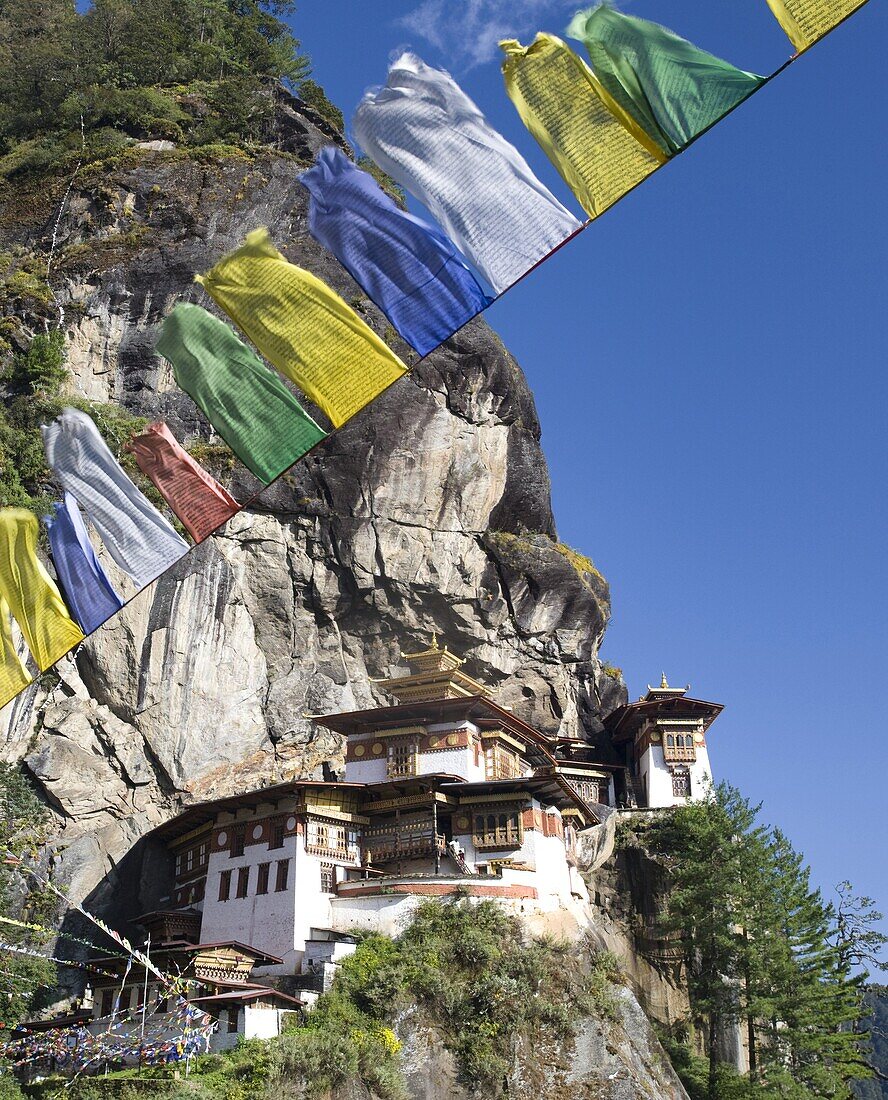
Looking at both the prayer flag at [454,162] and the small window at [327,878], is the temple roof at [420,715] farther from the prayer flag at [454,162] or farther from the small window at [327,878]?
the prayer flag at [454,162]

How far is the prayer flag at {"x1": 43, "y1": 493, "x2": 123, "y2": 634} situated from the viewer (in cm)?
1722

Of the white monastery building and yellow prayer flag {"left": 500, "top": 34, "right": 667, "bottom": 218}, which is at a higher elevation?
yellow prayer flag {"left": 500, "top": 34, "right": 667, "bottom": 218}

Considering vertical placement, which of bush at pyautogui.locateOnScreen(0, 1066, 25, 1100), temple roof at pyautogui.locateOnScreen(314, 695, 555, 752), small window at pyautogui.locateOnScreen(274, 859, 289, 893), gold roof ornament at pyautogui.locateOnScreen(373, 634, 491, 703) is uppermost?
gold roof ornament at pyautogui.locateOnScreen(373, 634, 491, 703)

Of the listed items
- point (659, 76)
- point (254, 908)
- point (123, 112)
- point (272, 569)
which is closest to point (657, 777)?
point (272, 569)

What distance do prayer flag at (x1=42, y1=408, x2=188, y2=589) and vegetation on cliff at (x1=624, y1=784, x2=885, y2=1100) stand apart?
995 inches

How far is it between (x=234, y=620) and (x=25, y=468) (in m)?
9.91

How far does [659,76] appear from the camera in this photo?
14.2 meters

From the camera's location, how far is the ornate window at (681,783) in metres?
51.9

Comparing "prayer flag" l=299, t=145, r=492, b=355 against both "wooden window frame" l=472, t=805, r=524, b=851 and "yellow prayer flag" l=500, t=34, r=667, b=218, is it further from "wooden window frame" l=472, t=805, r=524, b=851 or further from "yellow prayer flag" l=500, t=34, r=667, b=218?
"wooden window frame" l=472, t=805, r=524, b=851

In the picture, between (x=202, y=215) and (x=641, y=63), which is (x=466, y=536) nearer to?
(x=202, y=215)

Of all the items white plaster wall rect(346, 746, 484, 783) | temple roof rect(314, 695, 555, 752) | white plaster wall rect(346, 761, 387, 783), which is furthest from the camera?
temple roof rect(314, 695, 555, 752)

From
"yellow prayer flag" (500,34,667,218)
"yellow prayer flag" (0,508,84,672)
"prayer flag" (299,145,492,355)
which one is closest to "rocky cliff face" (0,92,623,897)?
"yellow prayer flag" (0,508,84,672)

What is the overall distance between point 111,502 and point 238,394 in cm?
284

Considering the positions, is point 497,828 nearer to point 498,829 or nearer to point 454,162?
point 498,829
